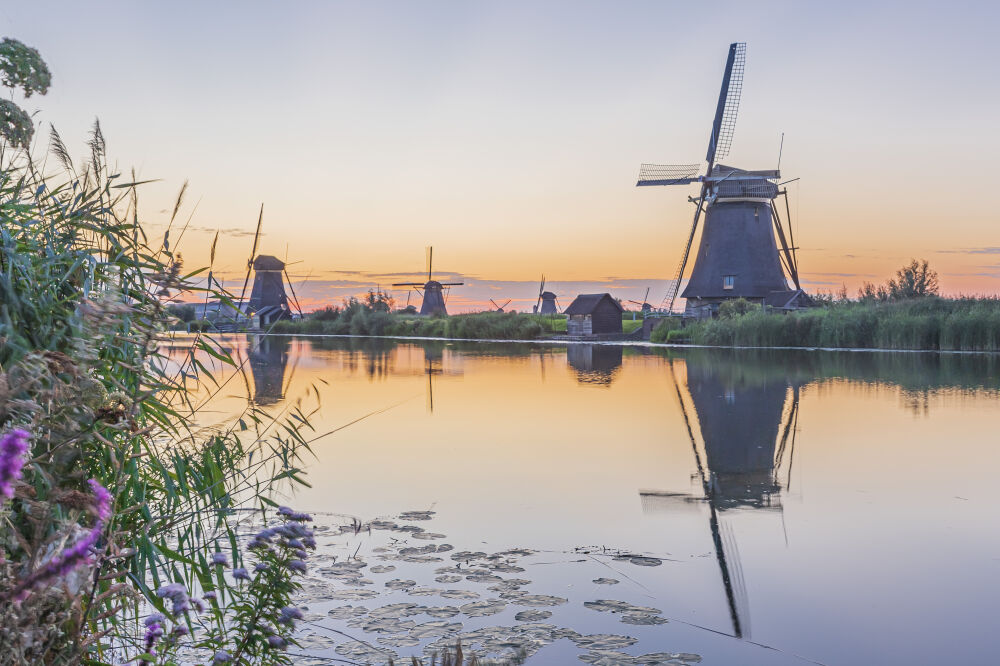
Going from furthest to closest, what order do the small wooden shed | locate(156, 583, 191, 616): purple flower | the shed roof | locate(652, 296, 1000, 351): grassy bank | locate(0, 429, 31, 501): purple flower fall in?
1. the small wooden shed
2. the shed roof
3. locate(652, 296, 1000, 351): grassy bank
4. locate(156, 583, 191, 616): purple flower
5. locate(0, 429, 31, 501): purple flower

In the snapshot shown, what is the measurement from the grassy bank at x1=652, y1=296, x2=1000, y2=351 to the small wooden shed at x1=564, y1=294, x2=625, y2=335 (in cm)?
767

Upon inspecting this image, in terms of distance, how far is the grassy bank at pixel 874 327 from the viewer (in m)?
23.4

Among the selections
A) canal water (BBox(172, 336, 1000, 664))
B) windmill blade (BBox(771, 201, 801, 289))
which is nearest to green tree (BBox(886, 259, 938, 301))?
windmill blade (BBox(771, 201, 801, 289))

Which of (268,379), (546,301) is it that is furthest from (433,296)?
(268,379)

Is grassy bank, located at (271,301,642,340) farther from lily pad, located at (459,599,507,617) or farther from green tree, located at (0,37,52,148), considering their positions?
lily pad, located at (459,599,507,617)

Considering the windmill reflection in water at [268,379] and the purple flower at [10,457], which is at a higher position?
the purple flower at [10,457]

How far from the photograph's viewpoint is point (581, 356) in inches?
1034

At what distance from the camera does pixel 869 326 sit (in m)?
26.0

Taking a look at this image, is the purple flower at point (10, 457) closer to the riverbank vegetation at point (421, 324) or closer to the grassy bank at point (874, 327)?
the grassy bank at point (874, 327)

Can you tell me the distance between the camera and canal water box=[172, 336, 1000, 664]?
11.8ft

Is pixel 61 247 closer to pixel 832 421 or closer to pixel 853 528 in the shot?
pixel 853 528

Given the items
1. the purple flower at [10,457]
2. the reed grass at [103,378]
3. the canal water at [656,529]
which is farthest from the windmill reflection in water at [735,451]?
the purple flower at [10,457]

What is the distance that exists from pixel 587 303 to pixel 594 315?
692mm

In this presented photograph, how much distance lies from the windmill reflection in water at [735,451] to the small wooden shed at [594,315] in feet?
73.6
